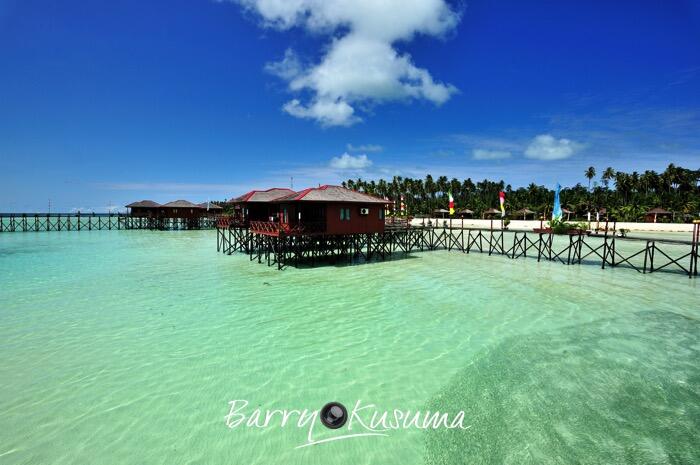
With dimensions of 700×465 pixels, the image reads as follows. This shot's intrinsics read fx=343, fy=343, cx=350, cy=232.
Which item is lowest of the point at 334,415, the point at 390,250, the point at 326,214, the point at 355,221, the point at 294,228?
the point at 334,415

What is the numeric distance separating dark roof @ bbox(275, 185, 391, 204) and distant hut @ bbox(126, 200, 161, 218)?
40.6m

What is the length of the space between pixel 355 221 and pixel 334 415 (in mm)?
17088

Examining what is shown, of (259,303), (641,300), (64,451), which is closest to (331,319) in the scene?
(259,303)

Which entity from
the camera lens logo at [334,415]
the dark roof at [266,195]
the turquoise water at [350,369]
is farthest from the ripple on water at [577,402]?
the dark roof at [266,195]

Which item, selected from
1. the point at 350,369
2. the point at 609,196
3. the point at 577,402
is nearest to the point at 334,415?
the point at 350,369

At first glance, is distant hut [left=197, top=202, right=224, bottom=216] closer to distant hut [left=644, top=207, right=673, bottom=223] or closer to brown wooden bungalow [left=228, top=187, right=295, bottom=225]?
brown wooden bungalow [left=228, top=187, right=295, bottom=225]

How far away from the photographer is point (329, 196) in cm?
2166

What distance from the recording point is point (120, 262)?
76.4ft

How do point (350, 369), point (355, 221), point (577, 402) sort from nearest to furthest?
1. point (577, 402)
2. point (350, 369)
3. point (355, 221)

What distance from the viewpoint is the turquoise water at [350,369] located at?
18.4ft

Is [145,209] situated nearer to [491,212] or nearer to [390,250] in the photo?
[390,250]

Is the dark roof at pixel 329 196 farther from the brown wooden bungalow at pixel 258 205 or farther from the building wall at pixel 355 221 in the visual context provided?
the brown wooden bungalow at pixel 258 205

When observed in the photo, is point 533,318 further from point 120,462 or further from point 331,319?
point 120,462

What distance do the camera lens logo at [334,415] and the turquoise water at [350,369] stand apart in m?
0.19
